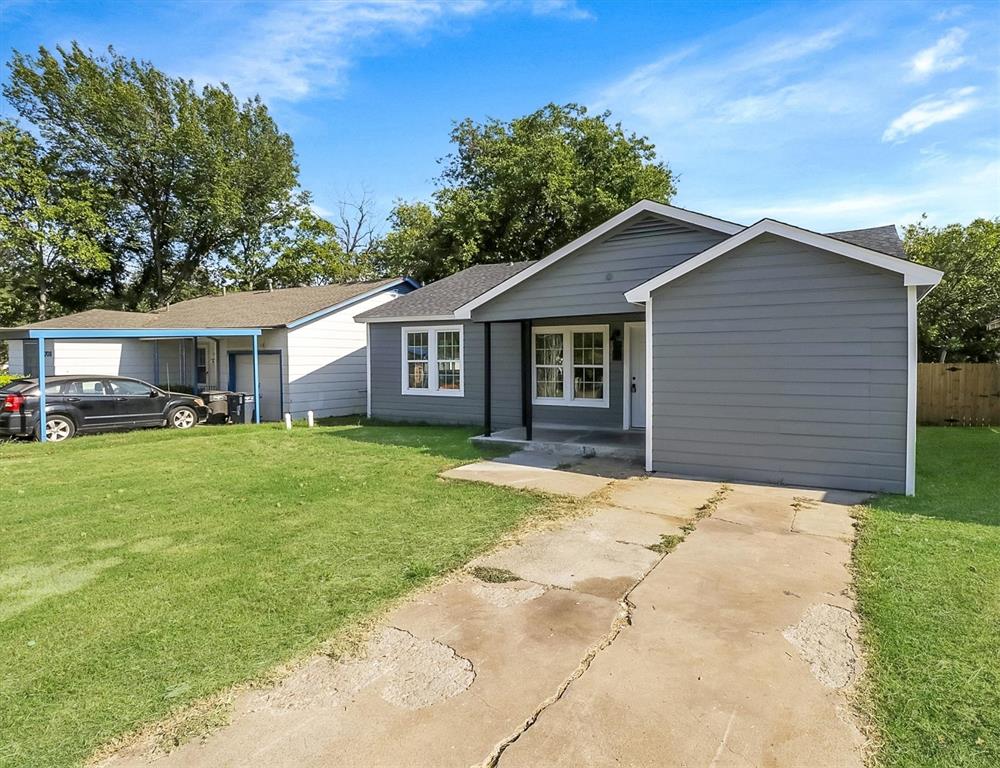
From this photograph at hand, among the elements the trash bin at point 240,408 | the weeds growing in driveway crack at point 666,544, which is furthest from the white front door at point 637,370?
the trash bin at point 240,408

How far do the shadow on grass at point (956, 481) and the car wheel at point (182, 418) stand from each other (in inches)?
540

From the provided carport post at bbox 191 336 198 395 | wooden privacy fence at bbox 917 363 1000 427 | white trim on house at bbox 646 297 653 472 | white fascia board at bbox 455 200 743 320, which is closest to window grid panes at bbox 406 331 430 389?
white fascia board at bbox 455 200 743 320

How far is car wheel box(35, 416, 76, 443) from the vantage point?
448 inches

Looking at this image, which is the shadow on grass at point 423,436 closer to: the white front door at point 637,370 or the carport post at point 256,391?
the carport post at point 256,391

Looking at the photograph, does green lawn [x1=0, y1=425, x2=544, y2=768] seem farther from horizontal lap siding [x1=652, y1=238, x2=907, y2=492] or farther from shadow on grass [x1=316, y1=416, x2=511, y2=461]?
horizontal lap siding [x1=652, y1=238, x2=907, y2=492]

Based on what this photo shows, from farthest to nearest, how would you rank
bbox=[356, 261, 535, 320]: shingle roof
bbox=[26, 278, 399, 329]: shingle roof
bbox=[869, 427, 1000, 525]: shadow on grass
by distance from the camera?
1. bbox=[26, 278, 399, 329]: shingle roof
2. bbox=[356, 261, 535, 320]: shingle roof
3. bbox=[869, 427, 1000, 525]: shadow on grass

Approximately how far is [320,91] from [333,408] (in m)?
10.6

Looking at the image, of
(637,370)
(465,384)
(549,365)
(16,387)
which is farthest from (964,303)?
(16,387)

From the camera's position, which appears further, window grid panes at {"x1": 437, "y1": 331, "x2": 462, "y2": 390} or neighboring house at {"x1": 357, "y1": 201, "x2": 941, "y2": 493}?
window grid panes at {"x1": 437, "y1": 331, "x2": 462, "y2": 390}

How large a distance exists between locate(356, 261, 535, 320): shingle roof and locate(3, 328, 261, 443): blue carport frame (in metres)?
3.10

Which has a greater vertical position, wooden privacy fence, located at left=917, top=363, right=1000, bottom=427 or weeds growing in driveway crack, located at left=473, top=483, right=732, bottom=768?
wooden privacy fence, located at left=917, top=363, right=1000, bottom=427

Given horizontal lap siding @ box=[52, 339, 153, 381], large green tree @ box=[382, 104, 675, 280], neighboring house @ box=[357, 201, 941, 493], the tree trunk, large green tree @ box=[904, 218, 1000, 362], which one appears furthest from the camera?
large green tree @ box=[382, 104, 675, 280]

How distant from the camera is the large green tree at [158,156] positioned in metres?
24.7

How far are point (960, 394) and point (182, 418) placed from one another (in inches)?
730
